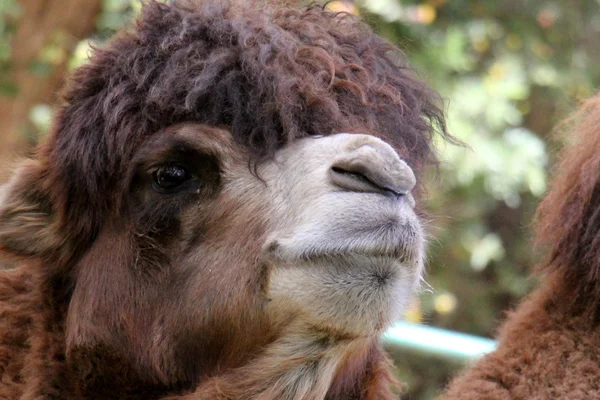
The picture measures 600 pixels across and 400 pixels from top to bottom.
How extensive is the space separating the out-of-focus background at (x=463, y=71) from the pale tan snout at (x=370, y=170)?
140 inches

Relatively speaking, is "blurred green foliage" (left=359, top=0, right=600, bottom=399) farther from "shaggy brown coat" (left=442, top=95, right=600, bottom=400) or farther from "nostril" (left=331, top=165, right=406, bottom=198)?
"nostril" (left=331, top=165, right=406, bottom=198)

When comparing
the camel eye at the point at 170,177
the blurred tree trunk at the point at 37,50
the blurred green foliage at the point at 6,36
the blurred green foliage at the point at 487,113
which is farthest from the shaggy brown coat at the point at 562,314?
the blurred tree trunk at the point at 37,50

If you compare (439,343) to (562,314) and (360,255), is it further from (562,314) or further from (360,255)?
(360,255)

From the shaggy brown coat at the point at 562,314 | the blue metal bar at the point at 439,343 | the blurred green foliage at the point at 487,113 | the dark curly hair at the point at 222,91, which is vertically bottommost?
the blurred green foliage at the point at 487,113

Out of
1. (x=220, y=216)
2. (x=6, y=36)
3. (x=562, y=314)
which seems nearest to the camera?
(x=220, y=216)

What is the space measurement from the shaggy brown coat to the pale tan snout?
0.98m

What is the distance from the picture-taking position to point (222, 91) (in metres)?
3.70

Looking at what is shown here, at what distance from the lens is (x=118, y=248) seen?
384 centimetres

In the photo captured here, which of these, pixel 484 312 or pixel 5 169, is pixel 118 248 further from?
pixel 484 312

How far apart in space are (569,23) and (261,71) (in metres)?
6.16

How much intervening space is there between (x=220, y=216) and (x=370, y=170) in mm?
627

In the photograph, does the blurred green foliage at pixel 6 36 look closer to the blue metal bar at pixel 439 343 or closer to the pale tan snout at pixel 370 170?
the blue metal bar at pixel 439 343

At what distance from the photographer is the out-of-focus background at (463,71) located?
777cm

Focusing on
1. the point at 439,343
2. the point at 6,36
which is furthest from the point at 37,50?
the point at 439,343
